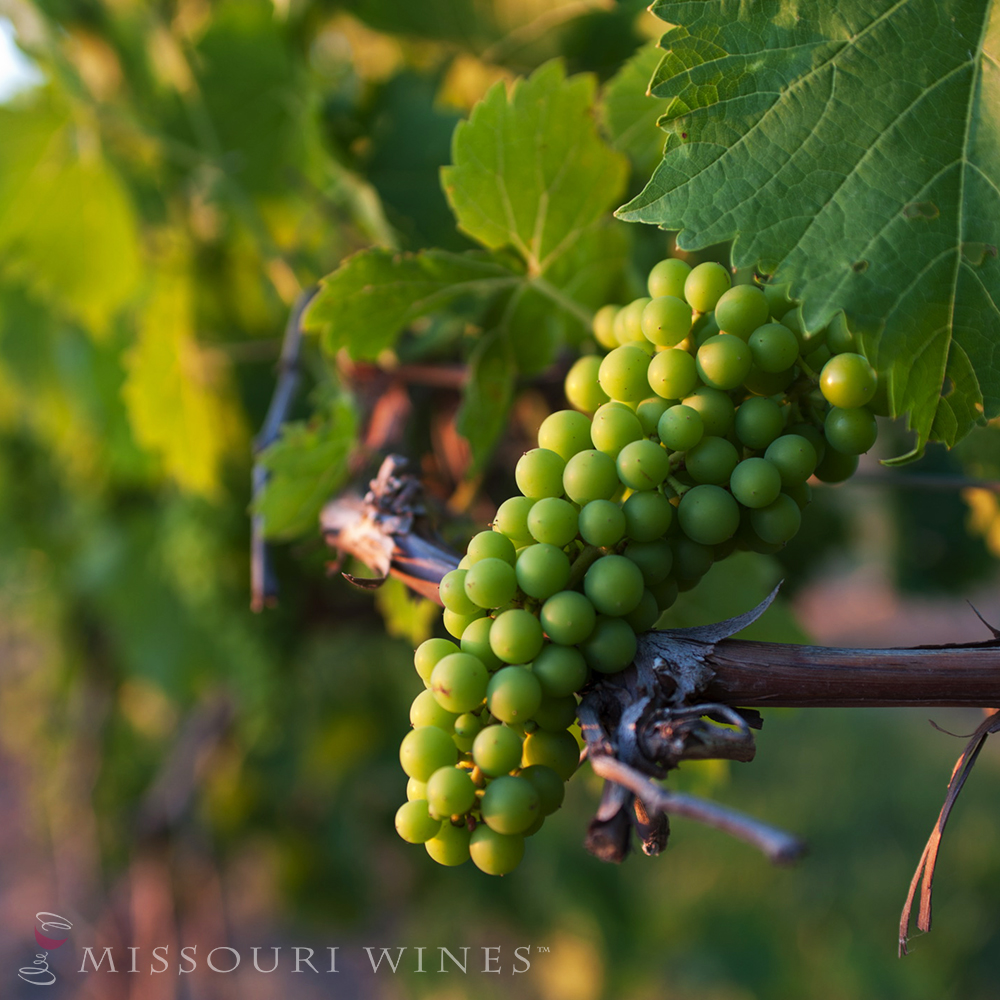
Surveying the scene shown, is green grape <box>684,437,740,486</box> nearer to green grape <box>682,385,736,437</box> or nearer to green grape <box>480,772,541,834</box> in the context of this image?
green grape <box>682,385,736,437</box>

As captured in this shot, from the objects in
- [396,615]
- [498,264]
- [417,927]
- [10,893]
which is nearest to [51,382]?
[396,615]

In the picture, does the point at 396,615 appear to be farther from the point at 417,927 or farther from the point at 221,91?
the point at 417,927

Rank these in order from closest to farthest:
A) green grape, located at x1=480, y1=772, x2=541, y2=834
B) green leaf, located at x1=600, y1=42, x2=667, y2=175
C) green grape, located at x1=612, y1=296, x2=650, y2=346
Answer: green grape, located at x1=480, y1=772, x2=541, y2=834 < green grape, located at x1=612, y1=296, x2=650, y2=346 < green leaf, located at x1=600, y1=42, x2=667, y2=175

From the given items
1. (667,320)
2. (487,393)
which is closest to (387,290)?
(487,393)

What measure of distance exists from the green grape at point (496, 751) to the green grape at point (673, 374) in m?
0.15

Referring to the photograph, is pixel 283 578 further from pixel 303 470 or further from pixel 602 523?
pixel 602 523

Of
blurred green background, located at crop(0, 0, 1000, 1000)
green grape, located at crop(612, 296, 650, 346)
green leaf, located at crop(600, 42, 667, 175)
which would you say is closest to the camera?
green grape, located at crop(612, 296, 650, 346)

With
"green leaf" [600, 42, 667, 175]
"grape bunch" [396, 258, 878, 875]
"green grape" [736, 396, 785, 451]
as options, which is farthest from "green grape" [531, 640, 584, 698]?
"green leaf" [600, 42, 667, 175]

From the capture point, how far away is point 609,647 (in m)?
0.28

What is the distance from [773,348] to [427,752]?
21 cm

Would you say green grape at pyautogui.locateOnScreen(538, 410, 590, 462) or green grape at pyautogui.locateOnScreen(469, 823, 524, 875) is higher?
green grape at pyautogui.locateOnScreen(538, 410, 590, 462)

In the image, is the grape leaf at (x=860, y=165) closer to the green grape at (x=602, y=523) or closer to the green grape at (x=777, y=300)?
the green grape at (x=777, y=300)

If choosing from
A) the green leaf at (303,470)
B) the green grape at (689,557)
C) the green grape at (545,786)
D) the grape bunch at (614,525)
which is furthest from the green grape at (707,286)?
the green leaf at (303,470)

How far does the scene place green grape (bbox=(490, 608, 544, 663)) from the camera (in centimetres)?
28
